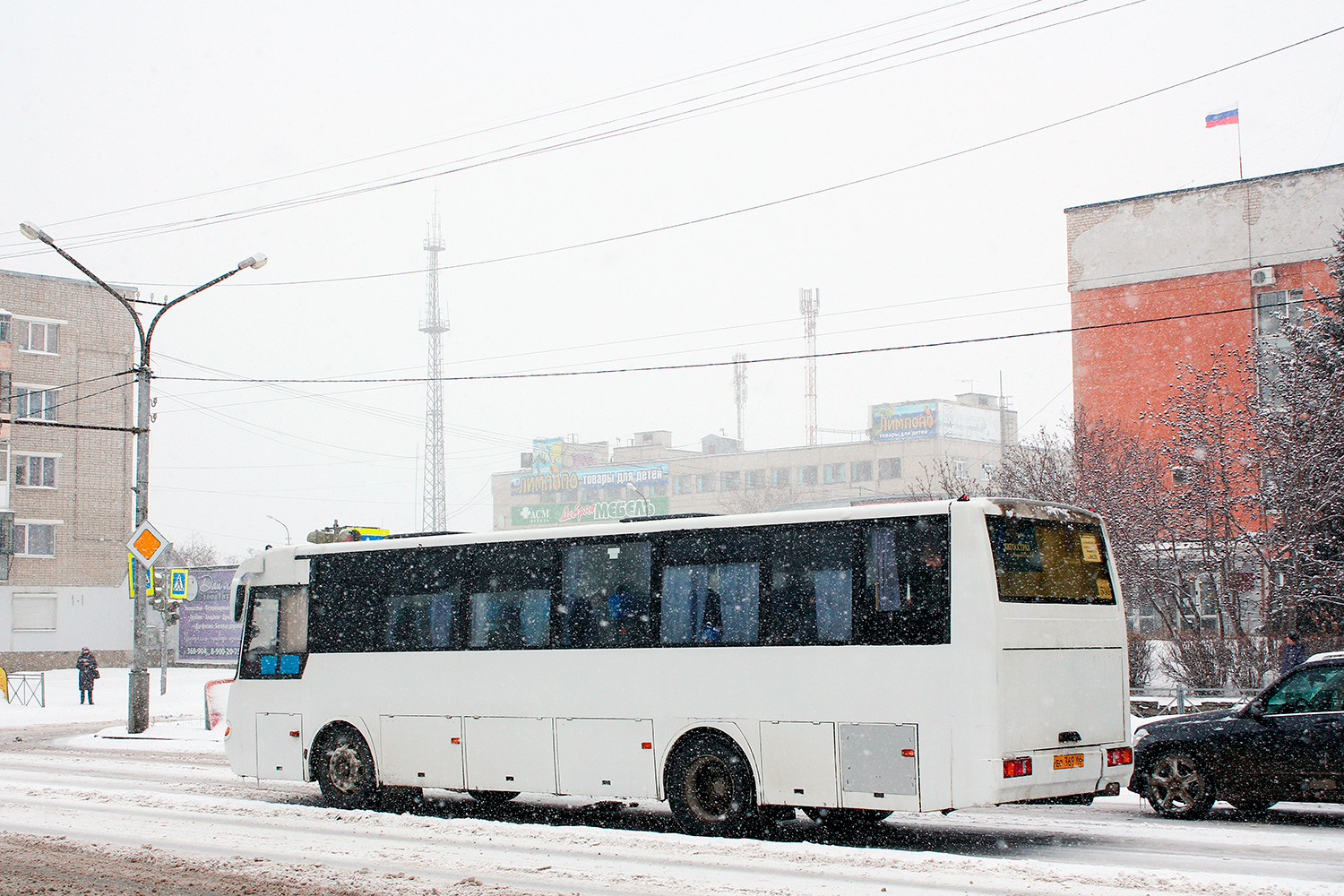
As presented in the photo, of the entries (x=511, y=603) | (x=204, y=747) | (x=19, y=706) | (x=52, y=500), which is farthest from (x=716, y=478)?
(x=511, y=603)

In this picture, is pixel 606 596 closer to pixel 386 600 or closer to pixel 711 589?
pixel 711 589

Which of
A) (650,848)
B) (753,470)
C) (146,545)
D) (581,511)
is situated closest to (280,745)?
(650,848)

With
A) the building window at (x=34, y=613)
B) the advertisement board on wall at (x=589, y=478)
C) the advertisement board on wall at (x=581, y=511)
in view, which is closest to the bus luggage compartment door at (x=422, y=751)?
the building window at (x=34, y=613)

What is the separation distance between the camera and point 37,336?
57.0 meters

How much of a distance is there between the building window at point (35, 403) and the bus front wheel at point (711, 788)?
51444 millimetres

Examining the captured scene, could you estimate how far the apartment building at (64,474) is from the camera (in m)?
55.4

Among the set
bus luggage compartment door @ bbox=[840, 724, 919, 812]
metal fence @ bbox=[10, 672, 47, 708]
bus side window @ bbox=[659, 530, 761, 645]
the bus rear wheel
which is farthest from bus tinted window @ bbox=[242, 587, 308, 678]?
metal fence @ bbox=[10, 672, 47, 708]

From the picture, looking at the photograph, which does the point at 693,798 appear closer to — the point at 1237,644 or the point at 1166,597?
the point at 1237,644

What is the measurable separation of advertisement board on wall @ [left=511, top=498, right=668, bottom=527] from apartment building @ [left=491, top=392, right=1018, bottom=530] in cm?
12

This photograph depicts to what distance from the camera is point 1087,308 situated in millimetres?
46281

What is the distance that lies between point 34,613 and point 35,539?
3.10 m

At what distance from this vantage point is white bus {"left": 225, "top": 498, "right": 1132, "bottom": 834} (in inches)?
418

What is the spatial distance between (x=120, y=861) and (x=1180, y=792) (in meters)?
9.39

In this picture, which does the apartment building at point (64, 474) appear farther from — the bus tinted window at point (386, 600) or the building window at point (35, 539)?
the bus tinted window at point (386, 600)
